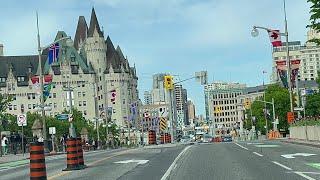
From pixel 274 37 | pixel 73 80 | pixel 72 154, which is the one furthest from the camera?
pixel 73 80

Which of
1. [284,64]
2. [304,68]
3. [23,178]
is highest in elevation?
[304,68]

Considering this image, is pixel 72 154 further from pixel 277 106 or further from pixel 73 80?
pixel 73 80

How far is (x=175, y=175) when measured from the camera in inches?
709

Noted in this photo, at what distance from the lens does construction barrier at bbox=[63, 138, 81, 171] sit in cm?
2208

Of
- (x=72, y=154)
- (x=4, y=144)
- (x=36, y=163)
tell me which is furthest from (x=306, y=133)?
(x=36, y=163)

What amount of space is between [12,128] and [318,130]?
79771 millimetres

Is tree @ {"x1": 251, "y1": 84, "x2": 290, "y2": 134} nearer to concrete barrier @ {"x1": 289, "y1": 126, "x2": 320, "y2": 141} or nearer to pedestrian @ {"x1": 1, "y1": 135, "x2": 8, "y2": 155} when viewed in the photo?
concrete barrier @ {"x1": 289, "y1": 126, "x2": 320, "y2": 141}

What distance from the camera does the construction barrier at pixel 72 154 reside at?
22078 mm

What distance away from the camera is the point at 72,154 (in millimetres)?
22422

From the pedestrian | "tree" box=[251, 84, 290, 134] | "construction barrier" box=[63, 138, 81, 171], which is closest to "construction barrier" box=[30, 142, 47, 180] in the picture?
"construction barrier" box=[63, 138, 81, 171]

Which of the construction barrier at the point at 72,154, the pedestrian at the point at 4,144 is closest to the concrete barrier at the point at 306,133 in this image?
the construction barrier at the point at 72,154

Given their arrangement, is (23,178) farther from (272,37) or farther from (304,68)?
(304,68)

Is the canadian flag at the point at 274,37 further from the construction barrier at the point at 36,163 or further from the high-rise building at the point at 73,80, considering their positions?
the high-rise building at the point at 73,80

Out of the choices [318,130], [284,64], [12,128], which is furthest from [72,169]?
[12,128]
